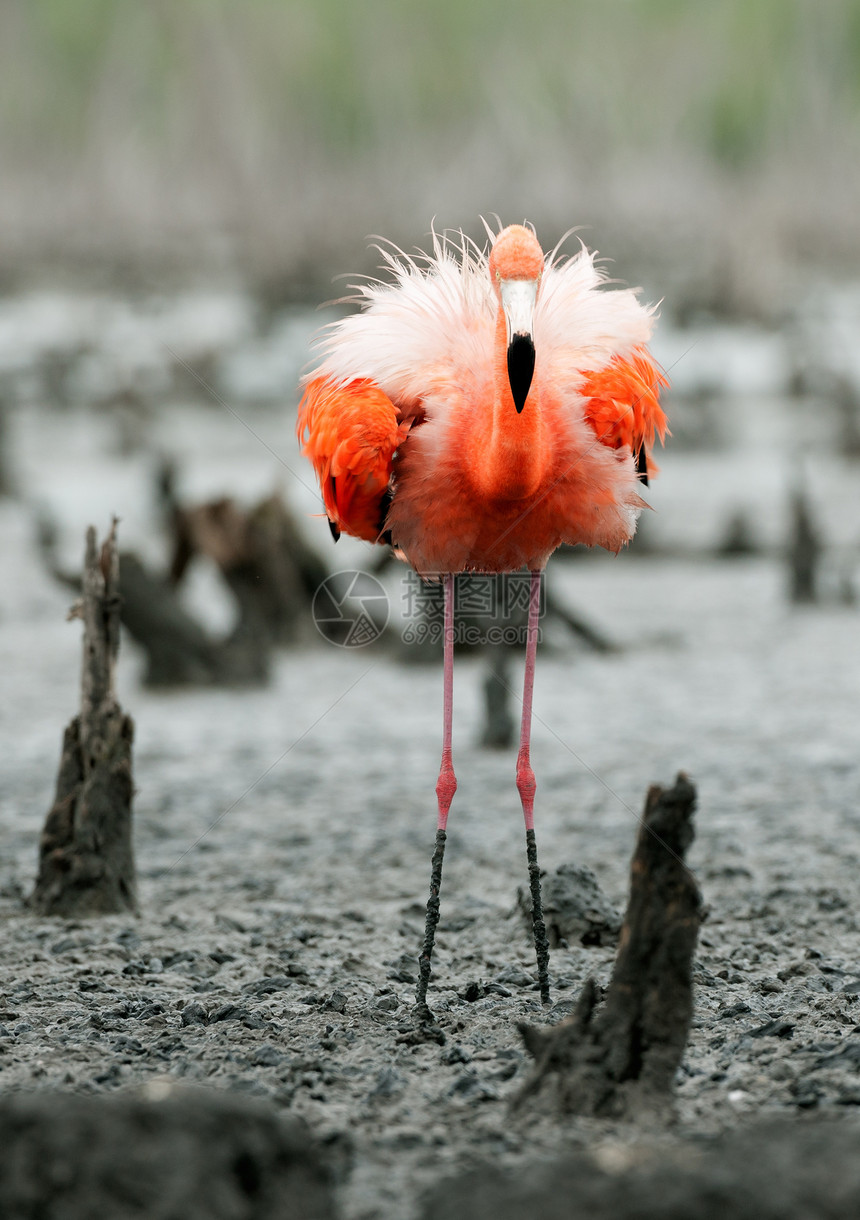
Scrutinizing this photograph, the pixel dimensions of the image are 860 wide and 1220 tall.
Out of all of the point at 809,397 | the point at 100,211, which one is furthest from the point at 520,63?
the point at 809,397

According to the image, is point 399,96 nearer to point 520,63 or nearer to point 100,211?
point 520,63

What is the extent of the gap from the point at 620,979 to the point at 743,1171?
31.1 inches

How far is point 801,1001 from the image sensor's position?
11.7 ft

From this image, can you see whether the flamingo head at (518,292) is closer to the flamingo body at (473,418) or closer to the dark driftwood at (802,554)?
the flamingo body at (473,418)

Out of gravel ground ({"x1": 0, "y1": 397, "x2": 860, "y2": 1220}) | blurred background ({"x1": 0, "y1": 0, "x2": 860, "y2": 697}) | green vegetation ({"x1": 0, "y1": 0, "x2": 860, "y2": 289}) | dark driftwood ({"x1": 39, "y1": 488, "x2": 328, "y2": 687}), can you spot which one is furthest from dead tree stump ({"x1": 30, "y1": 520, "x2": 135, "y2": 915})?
green vegetation ({"x1": 0, "y1": 0, "x2": 860, "y2": 289})

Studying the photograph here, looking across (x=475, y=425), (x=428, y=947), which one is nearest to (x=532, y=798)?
(x=428, y=947)

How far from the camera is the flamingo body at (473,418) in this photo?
3678 mm

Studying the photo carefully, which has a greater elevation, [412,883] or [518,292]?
[518,292]

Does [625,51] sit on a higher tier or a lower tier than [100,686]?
higher

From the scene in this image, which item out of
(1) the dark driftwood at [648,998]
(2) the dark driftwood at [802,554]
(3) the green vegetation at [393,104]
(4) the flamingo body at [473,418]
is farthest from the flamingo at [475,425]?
(3) the green vegetation at [393,104]

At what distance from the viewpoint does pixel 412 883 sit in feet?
16.4

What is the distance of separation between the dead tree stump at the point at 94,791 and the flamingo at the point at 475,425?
107cm

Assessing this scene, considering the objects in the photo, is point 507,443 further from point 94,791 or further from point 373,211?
point 373,211

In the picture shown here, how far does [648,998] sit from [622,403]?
180cm
